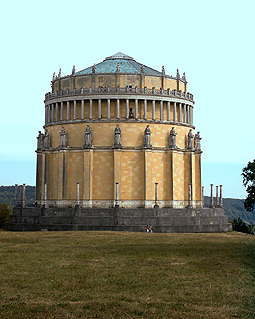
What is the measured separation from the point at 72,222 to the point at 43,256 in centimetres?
2614

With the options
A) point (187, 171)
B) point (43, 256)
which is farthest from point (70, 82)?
point (43, 256)

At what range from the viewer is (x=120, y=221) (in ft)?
184

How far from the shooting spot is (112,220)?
2212 inches

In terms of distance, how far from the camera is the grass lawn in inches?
719

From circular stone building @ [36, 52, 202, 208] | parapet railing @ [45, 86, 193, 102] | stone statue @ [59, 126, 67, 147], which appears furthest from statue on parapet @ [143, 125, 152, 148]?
stone statue @ [59, 126, 67, 147]

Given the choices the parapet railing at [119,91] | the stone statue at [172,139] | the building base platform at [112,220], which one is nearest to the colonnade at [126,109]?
the parapet railing at [119,91]

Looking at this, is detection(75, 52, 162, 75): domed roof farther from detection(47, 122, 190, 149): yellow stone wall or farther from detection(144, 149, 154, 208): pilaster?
detection(144, 149, 154, 208): pilaster

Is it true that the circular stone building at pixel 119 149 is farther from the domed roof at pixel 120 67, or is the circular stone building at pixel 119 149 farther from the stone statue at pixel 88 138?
the domed roof at pixel 120 67

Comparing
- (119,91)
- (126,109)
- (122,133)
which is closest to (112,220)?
(122,133)

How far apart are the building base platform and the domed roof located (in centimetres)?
2001

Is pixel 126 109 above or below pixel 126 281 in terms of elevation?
above

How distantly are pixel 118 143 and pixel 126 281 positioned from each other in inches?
1611

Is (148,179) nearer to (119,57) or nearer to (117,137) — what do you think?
(117,137)

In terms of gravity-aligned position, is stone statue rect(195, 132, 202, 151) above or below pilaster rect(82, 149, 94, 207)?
above
